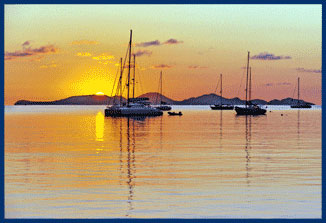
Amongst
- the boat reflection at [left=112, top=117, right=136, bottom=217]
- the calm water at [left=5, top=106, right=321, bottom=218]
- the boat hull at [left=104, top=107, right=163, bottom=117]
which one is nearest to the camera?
the calm water at [left=5, top=106, right=321, bottom=218]

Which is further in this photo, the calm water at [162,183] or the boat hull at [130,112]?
the boat hull at [130,112]

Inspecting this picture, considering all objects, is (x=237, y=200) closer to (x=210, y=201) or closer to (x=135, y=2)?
(x=210, y=201)

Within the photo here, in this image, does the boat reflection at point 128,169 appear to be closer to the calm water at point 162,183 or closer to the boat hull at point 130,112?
the calm water at point 162,183

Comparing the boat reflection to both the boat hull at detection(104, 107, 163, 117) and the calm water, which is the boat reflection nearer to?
the calm water

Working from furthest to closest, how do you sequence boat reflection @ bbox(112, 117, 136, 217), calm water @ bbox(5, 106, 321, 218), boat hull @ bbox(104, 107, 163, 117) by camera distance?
boat hull @ bbox(104, 107, 163, 117), boat reflection @ bbox(112, 117, 136, 217), calm water @ bbox(5, 106, 321, 218)

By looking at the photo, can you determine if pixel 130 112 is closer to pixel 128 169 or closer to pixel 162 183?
pixel 128 169

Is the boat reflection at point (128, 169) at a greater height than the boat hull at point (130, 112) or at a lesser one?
lesser

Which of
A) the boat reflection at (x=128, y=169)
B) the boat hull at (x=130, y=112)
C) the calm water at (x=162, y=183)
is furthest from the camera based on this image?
the boat hull at (x=130, y=112)

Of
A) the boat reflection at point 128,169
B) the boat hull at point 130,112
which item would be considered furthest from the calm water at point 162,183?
the boat hull at point 130,112

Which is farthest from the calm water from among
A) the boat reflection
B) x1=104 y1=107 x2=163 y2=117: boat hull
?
x1=104 y1=107 x2=163 y2=117: boat hull

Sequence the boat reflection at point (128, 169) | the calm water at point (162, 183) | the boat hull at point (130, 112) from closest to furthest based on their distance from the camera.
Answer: the calm water at point (162, 183), the boat reflection at point (128, 169), the boat hull at point (130, 112)

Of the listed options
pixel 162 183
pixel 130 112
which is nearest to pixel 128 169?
pixel 162 183

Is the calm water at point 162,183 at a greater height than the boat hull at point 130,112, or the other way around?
the boat hull at point 130,112

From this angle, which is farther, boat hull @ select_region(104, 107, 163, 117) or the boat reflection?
boat hull @ select_region(104, 107, 163, 117)
